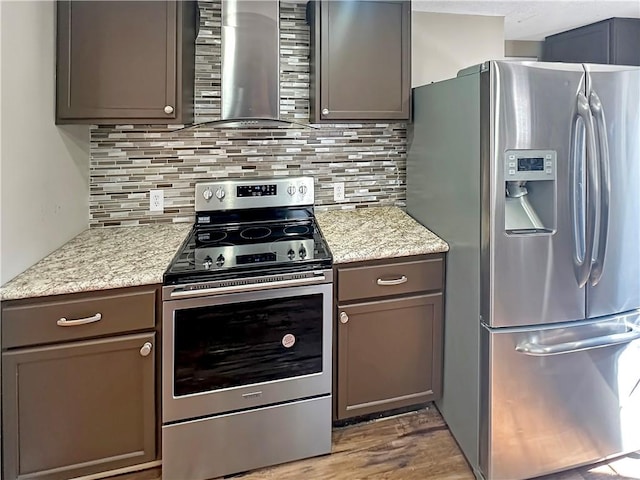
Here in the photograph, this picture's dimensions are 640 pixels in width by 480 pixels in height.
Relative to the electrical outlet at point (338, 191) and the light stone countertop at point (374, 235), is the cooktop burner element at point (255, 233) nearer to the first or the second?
the light stone countertop at point (374, 235)

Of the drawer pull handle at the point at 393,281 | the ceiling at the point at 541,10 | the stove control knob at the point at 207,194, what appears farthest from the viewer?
the ceiling at the point at 541,10

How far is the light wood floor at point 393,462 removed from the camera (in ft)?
6.09

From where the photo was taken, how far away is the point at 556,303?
5.74 feet

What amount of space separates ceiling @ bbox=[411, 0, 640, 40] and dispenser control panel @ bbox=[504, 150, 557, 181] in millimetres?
1252

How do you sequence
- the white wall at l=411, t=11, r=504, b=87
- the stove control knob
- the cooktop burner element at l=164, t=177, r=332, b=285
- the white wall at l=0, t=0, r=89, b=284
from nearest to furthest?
the white wall at l=0, t=0, r=89, b=284 → the cooktop burner element at l=164, t=177, r=332, b=285 → the stove control knob → the white wall at l=411, t=11, r=504, b=87

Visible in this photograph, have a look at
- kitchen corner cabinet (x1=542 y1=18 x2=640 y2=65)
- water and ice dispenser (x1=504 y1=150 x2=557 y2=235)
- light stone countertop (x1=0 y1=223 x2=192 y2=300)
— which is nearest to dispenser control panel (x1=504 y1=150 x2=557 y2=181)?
water and ice dispenser (x1=504 y1=150 x2=557 y2=235)

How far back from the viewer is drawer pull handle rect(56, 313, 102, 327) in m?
1.56

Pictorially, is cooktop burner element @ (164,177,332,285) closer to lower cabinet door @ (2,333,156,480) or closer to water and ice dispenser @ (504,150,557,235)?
lower cabinet door @ (2,333,156,480)

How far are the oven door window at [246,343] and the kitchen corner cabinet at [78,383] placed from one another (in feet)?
0.45

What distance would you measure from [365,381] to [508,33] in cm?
252

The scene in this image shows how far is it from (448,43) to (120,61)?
186 centimetres

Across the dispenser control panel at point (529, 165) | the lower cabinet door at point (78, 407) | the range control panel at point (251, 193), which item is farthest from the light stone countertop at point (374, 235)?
the lower cabinet door at point (78, 407)

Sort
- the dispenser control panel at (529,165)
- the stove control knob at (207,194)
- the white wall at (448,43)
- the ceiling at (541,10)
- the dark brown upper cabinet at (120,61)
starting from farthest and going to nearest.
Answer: the white wall at (448,43), the ceiling at (541,10), the stove control knob at (207,194), the dark brown upper cabinet at (120,61), the dispenser control panel at (529,165)

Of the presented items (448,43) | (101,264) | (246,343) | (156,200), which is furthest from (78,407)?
(448,43)
